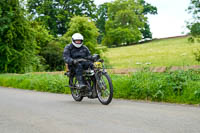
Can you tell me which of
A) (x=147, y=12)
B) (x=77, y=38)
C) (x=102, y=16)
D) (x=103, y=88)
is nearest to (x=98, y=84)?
(x=103, y=88)

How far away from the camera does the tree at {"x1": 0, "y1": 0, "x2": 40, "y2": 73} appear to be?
2200 cm

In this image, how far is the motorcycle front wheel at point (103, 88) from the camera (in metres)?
8.07

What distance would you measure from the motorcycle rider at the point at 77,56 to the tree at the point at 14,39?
44.1 ft

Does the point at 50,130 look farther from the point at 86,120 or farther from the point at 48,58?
the point at 48,58

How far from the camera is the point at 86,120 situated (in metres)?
5.98

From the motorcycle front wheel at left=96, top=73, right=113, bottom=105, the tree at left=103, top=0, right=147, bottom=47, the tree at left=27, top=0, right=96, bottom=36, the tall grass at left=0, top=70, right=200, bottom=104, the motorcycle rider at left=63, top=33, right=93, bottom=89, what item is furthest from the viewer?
the tree at left=103, top=0, right=147, bottom=47

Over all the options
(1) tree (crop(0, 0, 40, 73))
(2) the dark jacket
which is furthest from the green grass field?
(2) the dark jacket

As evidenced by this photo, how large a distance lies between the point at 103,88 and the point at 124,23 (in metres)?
71.8

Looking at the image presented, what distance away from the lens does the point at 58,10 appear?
59.0 meters

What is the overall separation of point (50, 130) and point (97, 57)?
3.75 meters

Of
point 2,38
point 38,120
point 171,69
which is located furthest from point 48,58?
point 38,120

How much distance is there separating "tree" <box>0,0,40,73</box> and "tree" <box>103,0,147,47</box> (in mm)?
50411

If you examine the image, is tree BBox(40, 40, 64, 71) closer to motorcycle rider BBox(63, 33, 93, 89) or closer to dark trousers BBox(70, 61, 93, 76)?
motorcycle rider BBox(63, 33, 93, 89)

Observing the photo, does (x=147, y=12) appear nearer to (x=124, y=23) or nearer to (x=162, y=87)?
(x=124, y=23)
